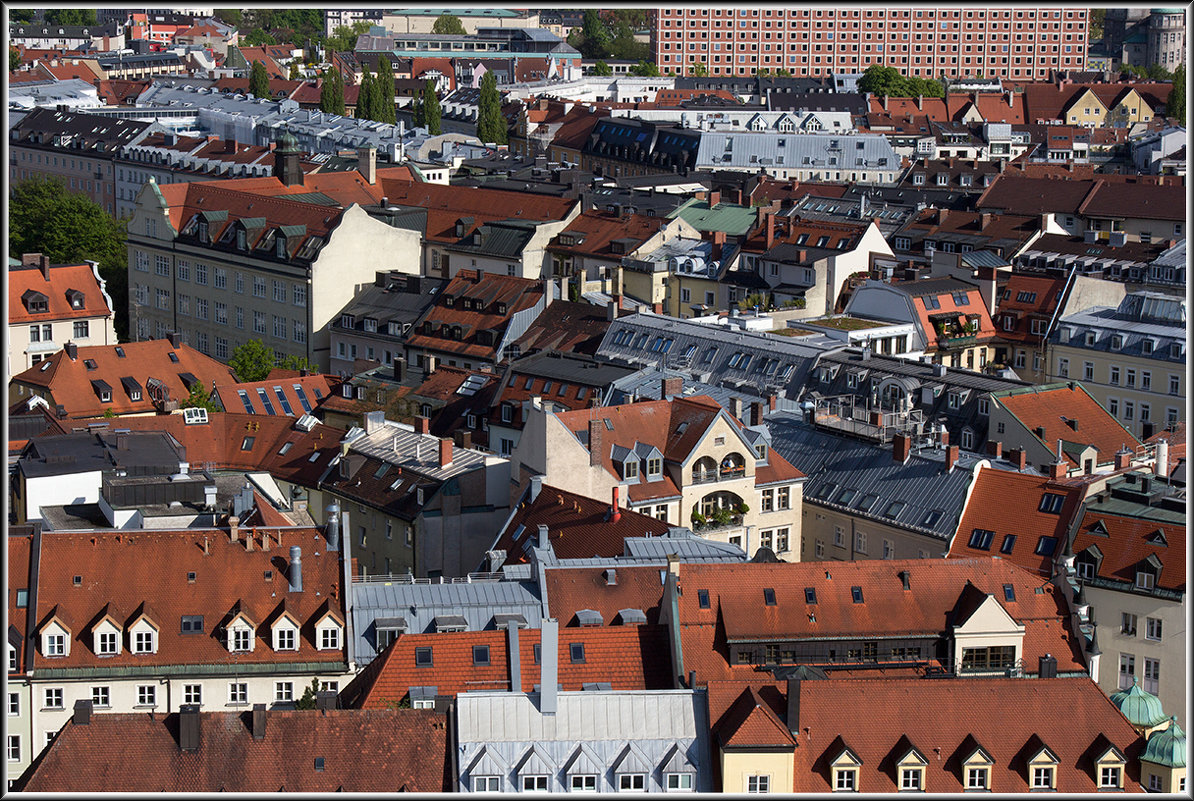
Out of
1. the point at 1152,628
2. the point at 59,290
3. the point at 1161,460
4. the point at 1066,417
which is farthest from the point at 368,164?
the point at 1152,628

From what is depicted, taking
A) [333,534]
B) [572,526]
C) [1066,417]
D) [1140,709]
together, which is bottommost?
[1140,709]

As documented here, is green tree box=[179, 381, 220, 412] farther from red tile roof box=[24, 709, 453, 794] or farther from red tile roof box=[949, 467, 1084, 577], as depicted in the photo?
red tile roof box=[24, 709, 453, 794]

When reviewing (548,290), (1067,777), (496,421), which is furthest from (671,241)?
(1067,777)

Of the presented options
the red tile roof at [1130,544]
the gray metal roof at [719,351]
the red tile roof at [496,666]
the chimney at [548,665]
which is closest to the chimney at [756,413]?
the gray metal roof at [719,351]

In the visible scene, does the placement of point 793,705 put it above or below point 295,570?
below

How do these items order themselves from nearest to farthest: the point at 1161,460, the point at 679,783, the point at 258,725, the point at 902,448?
the point at 258,725 < the point at 679,783 < the point at 1161,460 < the point at 902,448

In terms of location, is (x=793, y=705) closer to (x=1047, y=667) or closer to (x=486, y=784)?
(x=486, y=784)
